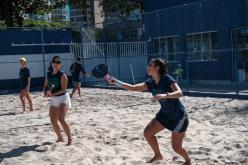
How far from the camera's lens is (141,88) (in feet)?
19.0

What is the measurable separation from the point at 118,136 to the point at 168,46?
48.9 ft

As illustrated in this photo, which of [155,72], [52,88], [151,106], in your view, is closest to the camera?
[155,72]

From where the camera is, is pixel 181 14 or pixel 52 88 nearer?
pixel 52 88

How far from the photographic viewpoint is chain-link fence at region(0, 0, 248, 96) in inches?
750

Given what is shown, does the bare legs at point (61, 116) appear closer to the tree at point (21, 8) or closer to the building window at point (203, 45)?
the building window at point (203, 45)

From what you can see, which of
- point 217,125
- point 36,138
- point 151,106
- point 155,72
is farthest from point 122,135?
point 151,106

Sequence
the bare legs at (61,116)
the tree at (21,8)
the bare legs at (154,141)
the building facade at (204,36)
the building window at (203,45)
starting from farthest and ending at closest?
the tree at (21,8) → the building window at (203,45) → the building facade at (204,36) → the bare legs at (61,116) → the bare legs at (154,141)

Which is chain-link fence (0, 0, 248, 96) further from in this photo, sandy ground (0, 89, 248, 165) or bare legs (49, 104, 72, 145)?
bare legs (49, 104, 72, 145)

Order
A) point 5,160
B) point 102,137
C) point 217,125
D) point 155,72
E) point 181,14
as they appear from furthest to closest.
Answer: point 181,14
point 217,125
point 102,137
point 5,160
point 155,72

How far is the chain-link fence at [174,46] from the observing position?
1905 cm

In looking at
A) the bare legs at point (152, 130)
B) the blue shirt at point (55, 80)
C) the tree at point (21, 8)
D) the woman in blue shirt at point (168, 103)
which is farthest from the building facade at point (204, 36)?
the tree at point (21, 8)

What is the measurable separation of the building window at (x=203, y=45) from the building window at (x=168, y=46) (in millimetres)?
947

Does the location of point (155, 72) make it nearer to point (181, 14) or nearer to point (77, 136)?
point (77, 136)

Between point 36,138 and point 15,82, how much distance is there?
1478 centimetres
